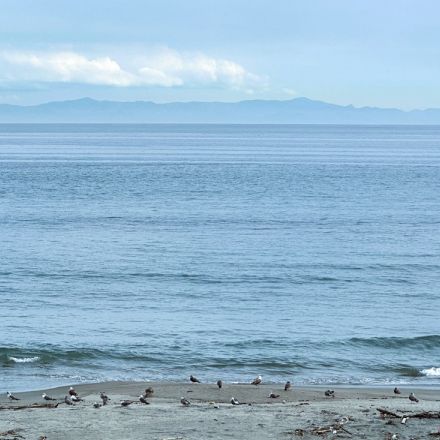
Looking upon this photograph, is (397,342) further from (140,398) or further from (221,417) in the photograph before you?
(221,417)

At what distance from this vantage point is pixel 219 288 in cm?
4269

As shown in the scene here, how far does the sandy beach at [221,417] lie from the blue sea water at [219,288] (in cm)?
423

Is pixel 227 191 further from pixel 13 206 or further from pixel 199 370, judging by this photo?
pixel 199 370

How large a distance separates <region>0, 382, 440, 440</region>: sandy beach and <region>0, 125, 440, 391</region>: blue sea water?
4.23 metres

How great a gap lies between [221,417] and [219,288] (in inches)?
853

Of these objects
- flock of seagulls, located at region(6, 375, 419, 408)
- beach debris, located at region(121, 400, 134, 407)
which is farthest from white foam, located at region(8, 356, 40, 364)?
beach debris, located at region(121, 400, 134, 407)

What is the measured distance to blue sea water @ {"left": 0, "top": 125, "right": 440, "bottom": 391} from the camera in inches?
1225

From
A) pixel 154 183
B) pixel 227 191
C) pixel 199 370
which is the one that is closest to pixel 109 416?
pixel 199 370

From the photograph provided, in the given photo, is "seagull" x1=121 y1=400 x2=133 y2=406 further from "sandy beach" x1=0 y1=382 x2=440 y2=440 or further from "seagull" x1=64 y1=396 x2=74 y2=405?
"seagull" x1=64 y1=396 x2=74 y2=405

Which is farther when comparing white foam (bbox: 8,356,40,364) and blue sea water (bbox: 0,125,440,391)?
blue sea water (bbox: 0,125,440,391)

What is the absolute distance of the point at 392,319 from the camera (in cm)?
3728

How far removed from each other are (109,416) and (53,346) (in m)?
11.4

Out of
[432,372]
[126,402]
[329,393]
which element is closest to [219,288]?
[432,372]

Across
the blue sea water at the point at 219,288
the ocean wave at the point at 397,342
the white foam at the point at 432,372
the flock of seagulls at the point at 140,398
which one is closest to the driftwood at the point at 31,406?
the flock of seagulls at the point at 140,398
